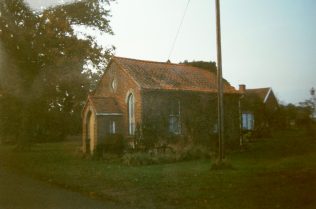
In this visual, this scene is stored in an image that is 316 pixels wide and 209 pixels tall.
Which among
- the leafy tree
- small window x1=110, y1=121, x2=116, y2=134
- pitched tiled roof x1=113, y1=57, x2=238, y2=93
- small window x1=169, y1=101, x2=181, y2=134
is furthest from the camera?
the leafy tree

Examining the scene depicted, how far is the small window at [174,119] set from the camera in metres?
27.7

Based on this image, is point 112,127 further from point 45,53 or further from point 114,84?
point 45,53

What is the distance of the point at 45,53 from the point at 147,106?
1048 cm

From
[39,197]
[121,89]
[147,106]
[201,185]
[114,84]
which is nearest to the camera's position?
[39,197]

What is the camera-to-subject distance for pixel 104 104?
29.0 metres

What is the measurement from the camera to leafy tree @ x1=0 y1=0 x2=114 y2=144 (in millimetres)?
31688

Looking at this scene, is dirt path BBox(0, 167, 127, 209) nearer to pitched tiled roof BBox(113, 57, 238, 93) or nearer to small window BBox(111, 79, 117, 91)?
pitched tiled roof BBox(113, 57, 238, 93)

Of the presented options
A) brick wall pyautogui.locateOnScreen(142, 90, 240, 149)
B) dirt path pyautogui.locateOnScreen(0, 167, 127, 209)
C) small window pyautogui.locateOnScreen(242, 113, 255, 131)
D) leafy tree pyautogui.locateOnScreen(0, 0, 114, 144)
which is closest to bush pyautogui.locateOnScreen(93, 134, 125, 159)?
brick wall pyautogui.locateOnScreen(142, 90, 240, 149)

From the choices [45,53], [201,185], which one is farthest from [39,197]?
[45,53]

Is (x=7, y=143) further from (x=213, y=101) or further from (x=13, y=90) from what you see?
(x=213, y=101)

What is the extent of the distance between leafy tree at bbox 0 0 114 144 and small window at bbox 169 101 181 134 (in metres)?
8.66

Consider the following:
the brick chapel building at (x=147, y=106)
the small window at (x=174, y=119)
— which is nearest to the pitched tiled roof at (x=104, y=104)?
the brick chapel building at (x=147, y=106)

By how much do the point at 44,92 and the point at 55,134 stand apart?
890 inches

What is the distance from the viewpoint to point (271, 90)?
65750 millimetres
